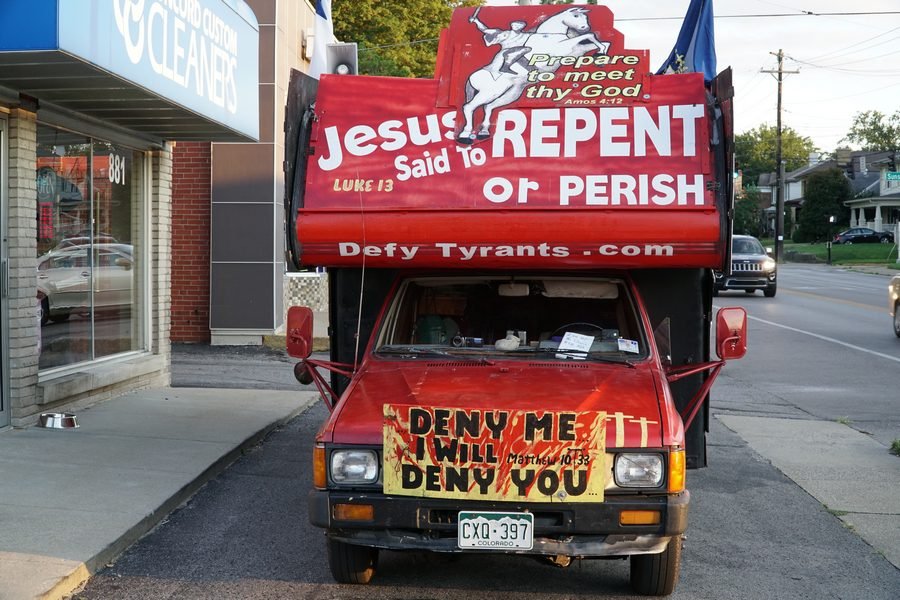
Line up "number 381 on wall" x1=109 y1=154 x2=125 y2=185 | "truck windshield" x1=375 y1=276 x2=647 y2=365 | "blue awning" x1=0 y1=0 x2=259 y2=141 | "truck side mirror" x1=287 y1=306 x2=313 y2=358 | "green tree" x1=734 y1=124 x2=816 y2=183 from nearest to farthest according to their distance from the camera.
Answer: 1. "truck windshield" x1=375 y1=276 x2=647 y2=365
2. "truck side mirror" x1=287 y1=306 x2=313 y2=358
3. "blue awning" x1=0 y1=0 x2=259 y2=141
4. "number 381 on wall" x1=109 y1=154 x2=125 y2=185
5. "green tree" x1=734 y1=124 x2=816 y2=183

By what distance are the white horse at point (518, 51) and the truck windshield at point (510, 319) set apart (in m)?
1.07

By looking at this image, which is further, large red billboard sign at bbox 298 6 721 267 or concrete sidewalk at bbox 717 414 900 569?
concrete sidewalk at bbox 717 414 900 569

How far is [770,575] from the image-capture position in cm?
572

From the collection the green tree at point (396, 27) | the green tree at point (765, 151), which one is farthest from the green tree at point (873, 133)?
the green tree at point (396, 27)

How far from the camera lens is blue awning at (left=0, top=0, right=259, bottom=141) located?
22.5 feet

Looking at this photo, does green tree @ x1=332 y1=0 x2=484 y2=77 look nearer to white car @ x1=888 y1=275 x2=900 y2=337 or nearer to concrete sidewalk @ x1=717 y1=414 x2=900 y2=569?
white car @ x1=888 y1=275 x2=900 y2=337

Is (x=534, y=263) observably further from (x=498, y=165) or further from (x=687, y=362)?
(x=687, y=362)

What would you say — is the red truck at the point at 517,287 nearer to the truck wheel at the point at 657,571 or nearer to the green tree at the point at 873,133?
the truck wheel at the point at 657,571

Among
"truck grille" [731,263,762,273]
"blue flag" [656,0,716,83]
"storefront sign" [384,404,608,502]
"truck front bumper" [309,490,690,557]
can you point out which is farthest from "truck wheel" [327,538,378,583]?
"truck grille" [731,263,762,273]

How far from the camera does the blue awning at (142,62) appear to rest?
6.84 metres

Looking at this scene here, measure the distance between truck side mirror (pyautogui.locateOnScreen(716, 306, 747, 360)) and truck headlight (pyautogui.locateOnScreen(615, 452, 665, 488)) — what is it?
1.43m

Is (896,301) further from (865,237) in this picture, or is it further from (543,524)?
(865,237)

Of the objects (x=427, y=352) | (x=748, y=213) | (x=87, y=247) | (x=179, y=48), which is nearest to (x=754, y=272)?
(x=87, y=247)

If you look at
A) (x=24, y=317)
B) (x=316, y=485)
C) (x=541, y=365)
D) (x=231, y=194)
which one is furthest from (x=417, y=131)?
(x=231, y=194)
